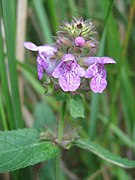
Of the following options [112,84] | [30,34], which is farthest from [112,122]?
[30,34]

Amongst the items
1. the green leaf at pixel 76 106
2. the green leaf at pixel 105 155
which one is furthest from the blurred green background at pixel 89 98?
the green leaf at pixel 76 106

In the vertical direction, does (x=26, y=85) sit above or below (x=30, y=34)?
below

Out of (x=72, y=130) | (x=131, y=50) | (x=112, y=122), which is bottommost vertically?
(x=112, y=122)

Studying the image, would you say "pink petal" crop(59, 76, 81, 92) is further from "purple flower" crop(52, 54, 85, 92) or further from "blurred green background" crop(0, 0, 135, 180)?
"blurred green background" crop(0, 0, 135, 180)

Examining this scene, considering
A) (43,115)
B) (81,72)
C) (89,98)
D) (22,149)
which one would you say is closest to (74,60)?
(81,72)

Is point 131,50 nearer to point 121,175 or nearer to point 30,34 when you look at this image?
point 30,34

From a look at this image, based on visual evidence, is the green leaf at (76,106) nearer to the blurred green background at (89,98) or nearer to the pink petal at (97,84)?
the pink petal at (97,84)
